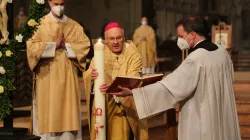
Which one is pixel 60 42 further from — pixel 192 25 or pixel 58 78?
pixel 192 25

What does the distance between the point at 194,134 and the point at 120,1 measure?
1783 cm

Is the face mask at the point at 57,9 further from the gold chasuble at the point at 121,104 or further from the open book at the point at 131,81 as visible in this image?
the open book at the point at 131,81

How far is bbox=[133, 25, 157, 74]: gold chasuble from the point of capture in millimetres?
17109

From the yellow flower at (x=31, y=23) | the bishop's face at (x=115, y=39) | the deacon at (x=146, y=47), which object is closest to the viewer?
the yellow flower at (x=31, y=23)

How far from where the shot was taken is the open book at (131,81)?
4735 millimetres

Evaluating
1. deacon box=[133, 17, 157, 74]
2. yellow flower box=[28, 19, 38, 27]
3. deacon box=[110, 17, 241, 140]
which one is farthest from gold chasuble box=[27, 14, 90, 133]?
deacon box=[133, 17, 157, 74]

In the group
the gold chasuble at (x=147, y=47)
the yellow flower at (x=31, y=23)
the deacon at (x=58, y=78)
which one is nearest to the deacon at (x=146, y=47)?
the gold chasuble at (x=147, y=47)

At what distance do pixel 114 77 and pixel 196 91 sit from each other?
1022 millimetres

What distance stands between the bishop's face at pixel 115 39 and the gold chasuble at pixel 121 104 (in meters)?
0.06

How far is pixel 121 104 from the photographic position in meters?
5.53

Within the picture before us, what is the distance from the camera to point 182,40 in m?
4.80

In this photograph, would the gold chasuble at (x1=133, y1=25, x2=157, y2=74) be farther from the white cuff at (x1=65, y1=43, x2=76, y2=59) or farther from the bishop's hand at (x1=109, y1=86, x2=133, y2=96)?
the bishop's hand at (x1=109, y1=86, x2=133, y2=96)

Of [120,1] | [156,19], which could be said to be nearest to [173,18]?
[156,19]

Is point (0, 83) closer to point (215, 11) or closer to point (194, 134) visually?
point (194, 134)
